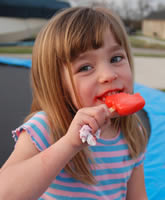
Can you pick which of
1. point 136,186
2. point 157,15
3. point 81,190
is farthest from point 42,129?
point 157,15

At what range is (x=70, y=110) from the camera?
89cm

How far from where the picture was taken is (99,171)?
2.82ft

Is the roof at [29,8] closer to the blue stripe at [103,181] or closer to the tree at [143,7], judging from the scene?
the blue stripe at [103,181]

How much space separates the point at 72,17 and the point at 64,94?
269 mm

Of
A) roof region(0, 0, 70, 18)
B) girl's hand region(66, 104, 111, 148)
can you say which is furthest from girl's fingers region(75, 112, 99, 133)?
roof region(0, 0, 70, 18)

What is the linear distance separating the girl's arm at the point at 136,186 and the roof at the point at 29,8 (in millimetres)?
7450

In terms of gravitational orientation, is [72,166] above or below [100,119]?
below

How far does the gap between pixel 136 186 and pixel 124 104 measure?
0.50 meters

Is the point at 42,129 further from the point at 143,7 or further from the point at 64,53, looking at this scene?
the point at 143,7

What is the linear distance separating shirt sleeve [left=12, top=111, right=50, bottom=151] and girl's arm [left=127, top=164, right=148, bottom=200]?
45 cm

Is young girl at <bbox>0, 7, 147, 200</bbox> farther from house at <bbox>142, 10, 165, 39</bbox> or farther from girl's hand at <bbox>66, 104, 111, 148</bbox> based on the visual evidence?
house at <bbox>142, 10, 165, 39</bbox>

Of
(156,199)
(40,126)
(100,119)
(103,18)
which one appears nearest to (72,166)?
(40,126)

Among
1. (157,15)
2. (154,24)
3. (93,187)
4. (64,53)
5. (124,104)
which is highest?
(64,53)

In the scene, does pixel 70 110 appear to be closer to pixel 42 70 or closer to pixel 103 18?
pixel 42 70
